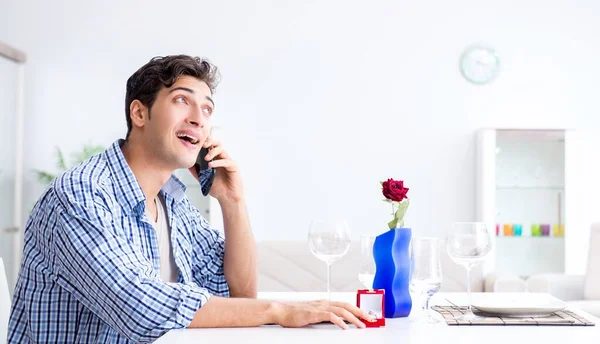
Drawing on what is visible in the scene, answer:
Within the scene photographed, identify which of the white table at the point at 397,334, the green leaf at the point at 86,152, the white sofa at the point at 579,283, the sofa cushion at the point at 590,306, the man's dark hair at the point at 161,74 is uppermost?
the man's dark hair at the point at 161,74

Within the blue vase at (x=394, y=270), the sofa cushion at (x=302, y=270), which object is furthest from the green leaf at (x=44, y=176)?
the blue vase at (x=394, y=270)

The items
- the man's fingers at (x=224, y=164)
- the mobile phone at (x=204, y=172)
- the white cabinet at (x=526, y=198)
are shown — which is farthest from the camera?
the white cabinet at (x=526, y=198)

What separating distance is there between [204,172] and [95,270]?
2.47 ft

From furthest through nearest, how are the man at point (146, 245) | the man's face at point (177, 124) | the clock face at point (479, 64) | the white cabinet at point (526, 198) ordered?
the clock face at point (479, 64) < the white cabinet at point (526, 198) < the man's face at point (177, 124) < the man at point (146, 245)

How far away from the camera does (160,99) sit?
2.14 m

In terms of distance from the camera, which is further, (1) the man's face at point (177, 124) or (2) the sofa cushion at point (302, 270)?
(2) the sofa cushion at point (302, 270)

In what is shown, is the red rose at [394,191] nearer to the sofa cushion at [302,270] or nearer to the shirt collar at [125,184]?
the shirt collar at [125,184]

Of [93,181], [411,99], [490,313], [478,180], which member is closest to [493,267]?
[478,180]

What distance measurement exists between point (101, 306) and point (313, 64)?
145 inches

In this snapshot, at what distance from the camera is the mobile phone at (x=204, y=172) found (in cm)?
234

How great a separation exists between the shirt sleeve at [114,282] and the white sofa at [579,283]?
9.21 ft

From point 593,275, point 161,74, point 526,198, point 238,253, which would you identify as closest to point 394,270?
point 238,253

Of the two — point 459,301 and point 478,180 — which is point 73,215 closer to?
point 459,301

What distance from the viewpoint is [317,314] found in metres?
1.66
